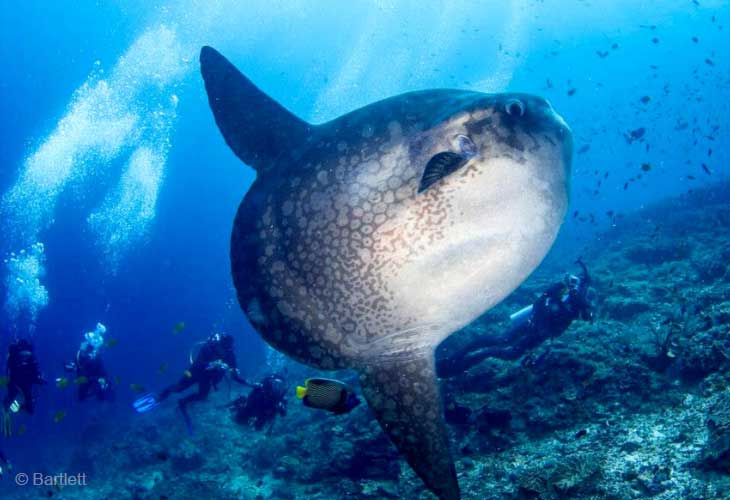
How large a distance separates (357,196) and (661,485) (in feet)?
12.8

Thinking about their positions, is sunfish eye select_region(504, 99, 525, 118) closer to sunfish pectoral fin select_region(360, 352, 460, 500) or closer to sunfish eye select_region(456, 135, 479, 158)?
sunfish eye select_region(456, 135, 479, 158)

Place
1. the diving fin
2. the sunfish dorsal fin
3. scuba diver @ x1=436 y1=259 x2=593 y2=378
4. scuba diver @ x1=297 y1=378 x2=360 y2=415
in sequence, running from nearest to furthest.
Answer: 1. the sunfish dorsal fin
2. scuba diver @ x1=297 y1=378 x2=360 y2=415
3. scuba diver @ x1=436 y1=259 x2=593 y2=378
4. the diving fin

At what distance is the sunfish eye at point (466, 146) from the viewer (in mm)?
2154

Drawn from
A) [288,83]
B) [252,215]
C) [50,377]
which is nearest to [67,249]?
[50,377]

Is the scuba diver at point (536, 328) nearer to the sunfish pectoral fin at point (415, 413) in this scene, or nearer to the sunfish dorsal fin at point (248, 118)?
the sunfish pectoral fin at point (415, 413)

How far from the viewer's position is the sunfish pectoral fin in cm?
235

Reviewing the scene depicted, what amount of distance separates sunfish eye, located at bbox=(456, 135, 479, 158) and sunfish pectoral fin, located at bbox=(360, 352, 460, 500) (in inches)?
43.5

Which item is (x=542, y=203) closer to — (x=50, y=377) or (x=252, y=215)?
(x=252, y=215)

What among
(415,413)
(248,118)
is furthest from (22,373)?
(415,413)

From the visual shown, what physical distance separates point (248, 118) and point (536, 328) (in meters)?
7.13

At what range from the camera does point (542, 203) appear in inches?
84.4

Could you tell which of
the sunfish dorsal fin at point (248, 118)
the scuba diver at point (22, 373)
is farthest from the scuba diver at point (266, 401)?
the sunfish dorsal fin at point (248, 118)

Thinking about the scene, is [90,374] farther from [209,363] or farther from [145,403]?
[209,363]

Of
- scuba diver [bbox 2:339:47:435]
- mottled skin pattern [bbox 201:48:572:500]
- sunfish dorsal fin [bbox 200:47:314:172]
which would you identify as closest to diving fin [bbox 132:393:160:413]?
scuba diver [bbox 2:339:47:435]
